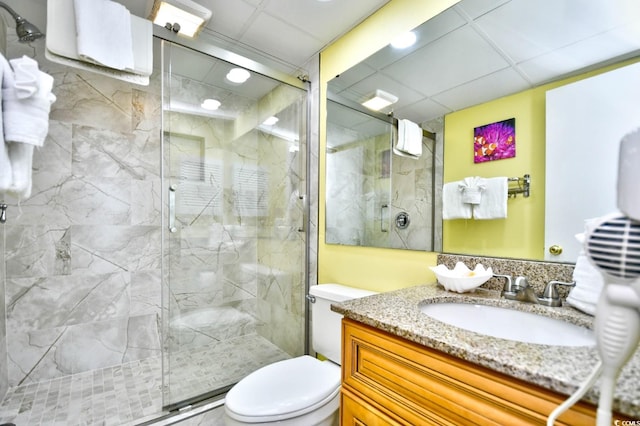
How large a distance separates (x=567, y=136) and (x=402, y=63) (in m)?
0.84

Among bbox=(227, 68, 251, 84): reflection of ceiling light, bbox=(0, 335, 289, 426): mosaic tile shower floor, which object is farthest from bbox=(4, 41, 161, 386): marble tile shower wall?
bbox=(227, 68, 251, 84): reflection of ceiling light

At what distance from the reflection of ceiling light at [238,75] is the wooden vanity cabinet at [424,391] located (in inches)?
69.7

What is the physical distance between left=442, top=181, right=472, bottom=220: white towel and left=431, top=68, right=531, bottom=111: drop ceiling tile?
1.16ft

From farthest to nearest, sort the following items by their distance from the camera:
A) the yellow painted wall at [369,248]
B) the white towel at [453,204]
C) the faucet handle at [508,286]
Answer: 1. the yellow painted wall at [369,248]
2. the white towel at [453,204]
3. the faucet handle at [508,286]

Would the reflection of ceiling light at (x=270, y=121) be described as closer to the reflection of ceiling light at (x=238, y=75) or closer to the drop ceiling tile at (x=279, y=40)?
the reflection of ceiling light at (x=238, y=75)

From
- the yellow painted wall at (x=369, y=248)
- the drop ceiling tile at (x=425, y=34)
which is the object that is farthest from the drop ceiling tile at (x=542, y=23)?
the yellow painted wall at (x=369, y=248)

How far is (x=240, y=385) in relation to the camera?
3.93ft

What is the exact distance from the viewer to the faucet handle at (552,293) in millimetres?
901

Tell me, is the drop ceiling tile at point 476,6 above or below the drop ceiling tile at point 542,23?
above

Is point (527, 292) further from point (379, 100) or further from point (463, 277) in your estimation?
point (379, 100)

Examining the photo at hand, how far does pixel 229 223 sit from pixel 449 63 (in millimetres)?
1709

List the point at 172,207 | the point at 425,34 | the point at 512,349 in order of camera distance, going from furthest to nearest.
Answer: the point at 172,207, the point at 425,34, the point at 512,349

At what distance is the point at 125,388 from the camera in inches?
69.8

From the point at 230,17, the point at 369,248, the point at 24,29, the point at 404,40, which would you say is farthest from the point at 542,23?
the point at 24,29
